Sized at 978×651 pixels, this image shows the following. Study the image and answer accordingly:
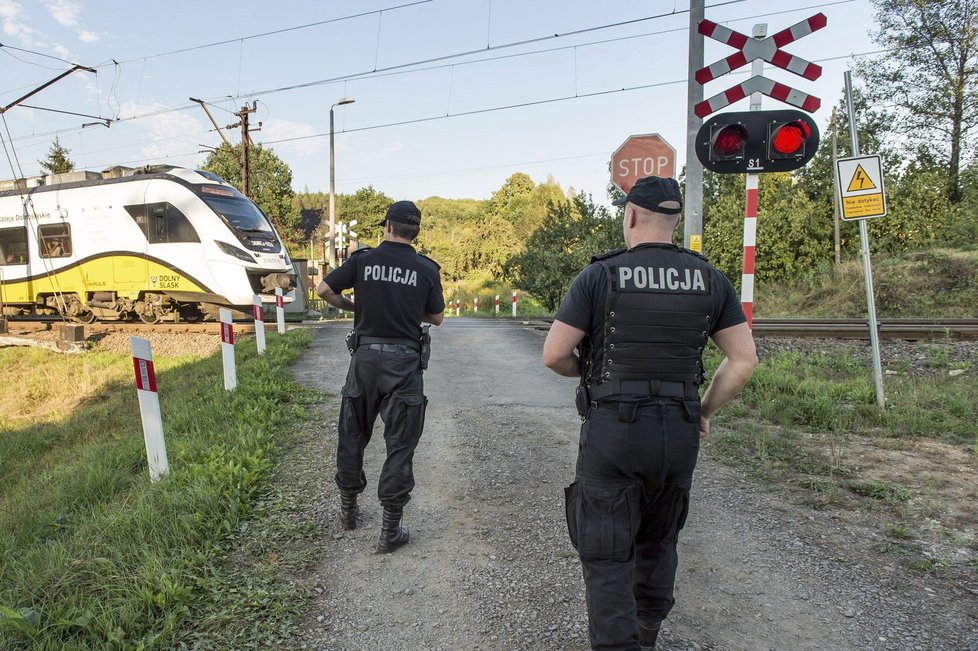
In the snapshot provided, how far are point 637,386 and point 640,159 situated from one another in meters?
7.44

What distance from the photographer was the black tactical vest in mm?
2162

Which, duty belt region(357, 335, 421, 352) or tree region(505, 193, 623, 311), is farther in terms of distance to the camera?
tree region(505, 193, 623, 311)

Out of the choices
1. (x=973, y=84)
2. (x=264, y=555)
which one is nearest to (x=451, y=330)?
(x=264, y=555)

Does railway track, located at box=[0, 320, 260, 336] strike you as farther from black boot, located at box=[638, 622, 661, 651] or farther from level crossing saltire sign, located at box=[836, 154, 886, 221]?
black boot, located at box=[638, 622, 661, 651]

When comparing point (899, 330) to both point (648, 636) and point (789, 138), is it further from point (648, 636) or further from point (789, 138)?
point (648, 636)

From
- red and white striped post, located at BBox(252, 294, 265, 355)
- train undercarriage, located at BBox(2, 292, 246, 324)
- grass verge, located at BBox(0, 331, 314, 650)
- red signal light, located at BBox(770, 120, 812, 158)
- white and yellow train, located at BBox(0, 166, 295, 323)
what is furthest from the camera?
train undercarriage, located at BBox(2, 292, 246, 324)

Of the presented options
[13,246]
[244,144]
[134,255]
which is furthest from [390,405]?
[244,144]

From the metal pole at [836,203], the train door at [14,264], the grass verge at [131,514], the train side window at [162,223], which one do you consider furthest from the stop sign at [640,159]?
the train door at [14,264]

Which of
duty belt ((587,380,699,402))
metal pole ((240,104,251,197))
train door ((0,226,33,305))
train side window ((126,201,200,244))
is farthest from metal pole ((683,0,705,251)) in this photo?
metal pole ((240,104,251,197))

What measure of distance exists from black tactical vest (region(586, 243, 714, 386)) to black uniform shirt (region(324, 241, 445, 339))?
1.46 m

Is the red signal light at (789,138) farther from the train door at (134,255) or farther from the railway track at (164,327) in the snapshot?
the train door at (134,255)

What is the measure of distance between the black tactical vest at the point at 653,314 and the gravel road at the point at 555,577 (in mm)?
1251

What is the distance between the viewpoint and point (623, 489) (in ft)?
7.04

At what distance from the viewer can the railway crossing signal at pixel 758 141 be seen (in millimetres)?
5051
